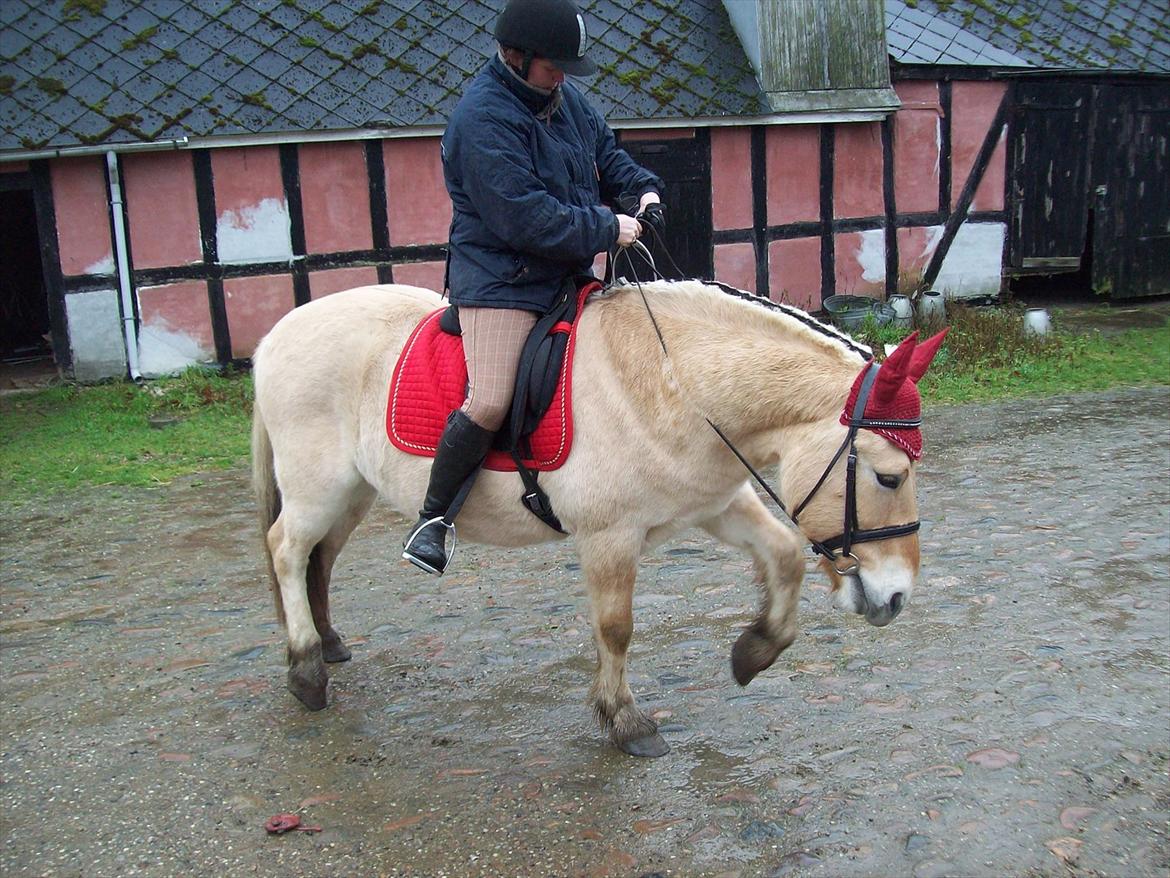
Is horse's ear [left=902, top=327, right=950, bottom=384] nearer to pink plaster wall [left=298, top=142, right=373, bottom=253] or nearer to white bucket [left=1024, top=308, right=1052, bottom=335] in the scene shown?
white bucket [left=1024, top=308, right=1052, bottom=335]

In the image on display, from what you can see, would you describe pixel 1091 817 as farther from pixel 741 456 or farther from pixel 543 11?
pixel 543 11

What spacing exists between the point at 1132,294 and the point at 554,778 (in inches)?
549

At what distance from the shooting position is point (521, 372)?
378cm

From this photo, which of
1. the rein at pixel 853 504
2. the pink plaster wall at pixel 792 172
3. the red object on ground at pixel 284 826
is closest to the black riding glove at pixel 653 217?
the rein at pixel 853 504

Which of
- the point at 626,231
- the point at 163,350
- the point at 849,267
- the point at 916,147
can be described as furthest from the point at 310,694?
the point at 916,147

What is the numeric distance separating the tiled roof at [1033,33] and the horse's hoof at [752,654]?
11.6 m

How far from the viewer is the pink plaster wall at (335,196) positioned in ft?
39.0

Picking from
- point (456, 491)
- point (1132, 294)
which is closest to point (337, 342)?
point (456, 491)

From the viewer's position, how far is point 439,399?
402 centimetres

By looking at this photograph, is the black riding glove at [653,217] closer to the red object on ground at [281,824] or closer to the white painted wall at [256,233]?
the red object on ground at [281,824]

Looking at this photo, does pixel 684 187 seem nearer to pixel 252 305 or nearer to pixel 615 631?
pixel 252 305

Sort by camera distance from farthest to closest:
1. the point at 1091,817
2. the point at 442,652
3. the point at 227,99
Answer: the point at 227,99 < the point at 442,652 < the point at 1091,817

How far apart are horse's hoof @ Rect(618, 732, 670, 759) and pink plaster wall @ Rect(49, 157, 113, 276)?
9626 mm

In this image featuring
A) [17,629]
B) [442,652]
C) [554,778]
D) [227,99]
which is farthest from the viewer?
[227,99]
